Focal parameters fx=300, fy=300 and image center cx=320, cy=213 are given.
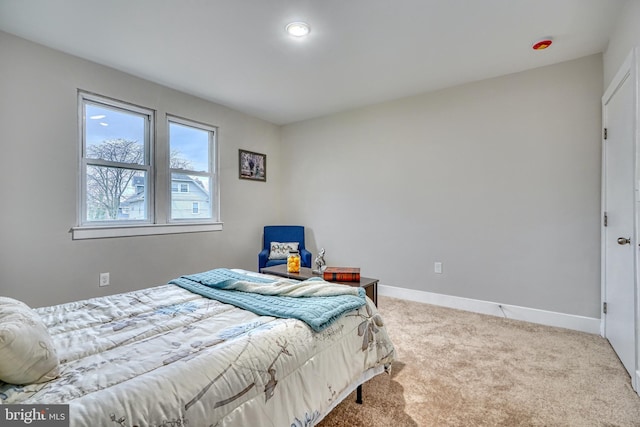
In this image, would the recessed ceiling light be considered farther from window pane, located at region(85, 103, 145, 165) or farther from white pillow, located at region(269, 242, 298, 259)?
white pillow, located at region(269, 242, 298, 259)

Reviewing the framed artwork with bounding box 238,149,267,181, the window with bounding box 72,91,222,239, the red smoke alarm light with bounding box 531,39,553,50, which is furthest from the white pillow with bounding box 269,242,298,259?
the red smoke alarm light with bounding box 531,39,553,50

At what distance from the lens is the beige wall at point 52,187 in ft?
7.95

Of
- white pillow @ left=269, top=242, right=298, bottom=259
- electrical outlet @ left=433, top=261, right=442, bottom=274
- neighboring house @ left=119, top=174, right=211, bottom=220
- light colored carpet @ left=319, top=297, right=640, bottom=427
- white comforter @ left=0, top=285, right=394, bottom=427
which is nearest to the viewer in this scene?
white comforter @ left=0, top=285, right=394, bottom=427

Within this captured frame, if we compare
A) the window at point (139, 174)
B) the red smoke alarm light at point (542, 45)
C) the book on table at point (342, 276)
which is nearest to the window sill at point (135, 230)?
the window at point (139, 174)

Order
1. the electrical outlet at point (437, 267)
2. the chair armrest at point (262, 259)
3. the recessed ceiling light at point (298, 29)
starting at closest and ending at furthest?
the recessed ceiling light at point (298, 29)
the electrical outlet at point (437, 267)
the chair armrest at point (262, 259)

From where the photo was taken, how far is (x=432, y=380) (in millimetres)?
1928

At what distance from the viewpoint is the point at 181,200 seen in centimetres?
366

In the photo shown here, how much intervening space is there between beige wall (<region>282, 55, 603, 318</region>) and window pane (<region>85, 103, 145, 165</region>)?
2342 millimetres

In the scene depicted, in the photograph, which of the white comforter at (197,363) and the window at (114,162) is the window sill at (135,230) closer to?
the window at (114,162)

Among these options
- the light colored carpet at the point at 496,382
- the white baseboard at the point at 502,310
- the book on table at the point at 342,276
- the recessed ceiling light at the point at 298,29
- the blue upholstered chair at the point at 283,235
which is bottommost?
the light colored carpet at the point at 496,382

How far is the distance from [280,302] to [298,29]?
2.03 m

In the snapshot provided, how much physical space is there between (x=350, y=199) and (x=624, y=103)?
2.76 metres

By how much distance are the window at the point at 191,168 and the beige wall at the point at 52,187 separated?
0.79 feet

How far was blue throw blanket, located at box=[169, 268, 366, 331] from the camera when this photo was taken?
4.65 feet
